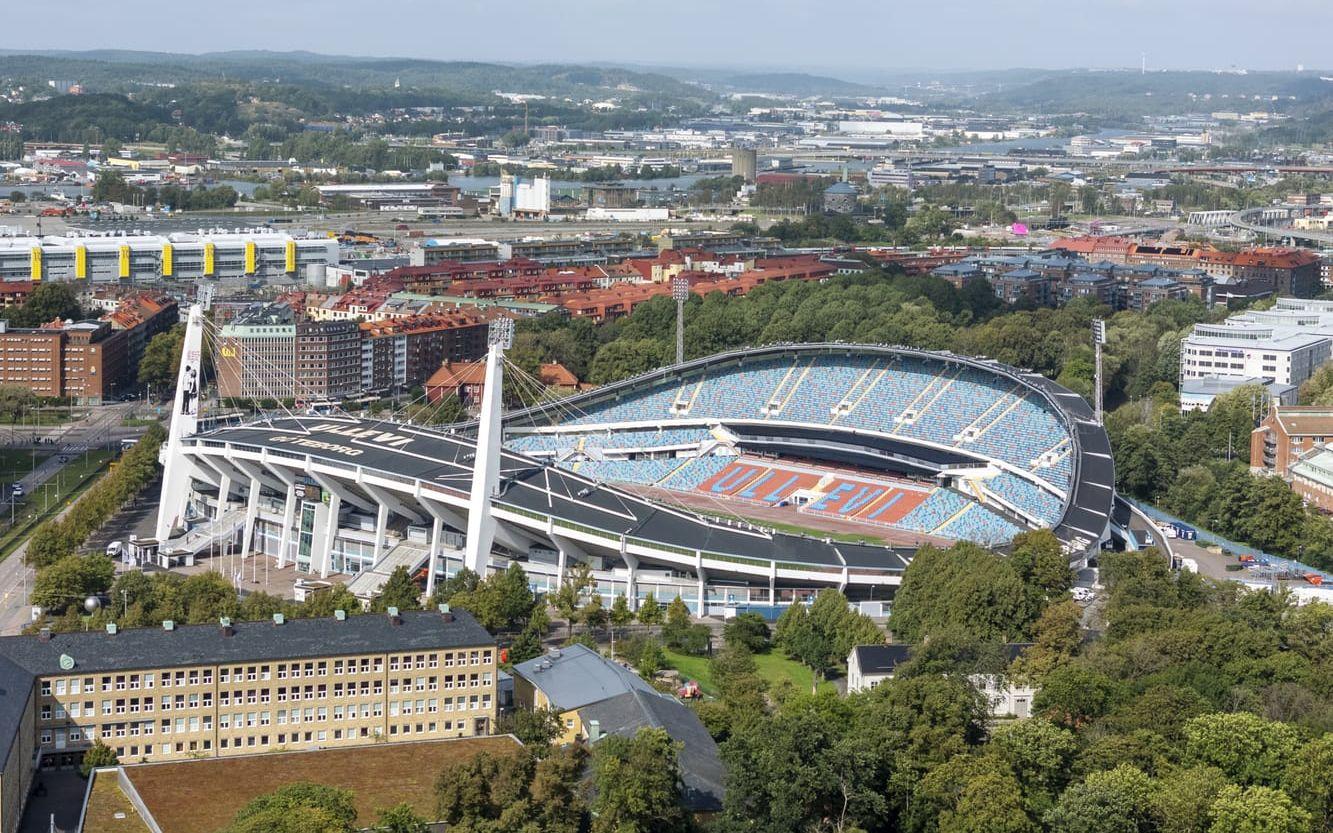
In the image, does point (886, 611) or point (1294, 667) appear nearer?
point (1294, 667)

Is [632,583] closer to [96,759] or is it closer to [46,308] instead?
[96,759]

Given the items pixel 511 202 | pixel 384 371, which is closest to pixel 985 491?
pixel 384 371

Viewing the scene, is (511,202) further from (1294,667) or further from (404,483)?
(1294,667)

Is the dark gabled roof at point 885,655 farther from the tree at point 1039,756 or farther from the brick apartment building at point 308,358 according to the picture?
the brick apartment building at point 308,358

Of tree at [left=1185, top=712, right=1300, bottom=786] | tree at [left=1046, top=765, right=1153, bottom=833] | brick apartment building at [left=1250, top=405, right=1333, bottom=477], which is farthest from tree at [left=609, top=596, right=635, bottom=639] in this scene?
brick apartment building at [left=1250, top=405, right=1333, bottom=477]

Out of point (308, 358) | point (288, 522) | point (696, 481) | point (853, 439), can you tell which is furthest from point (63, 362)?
point (853, 439)

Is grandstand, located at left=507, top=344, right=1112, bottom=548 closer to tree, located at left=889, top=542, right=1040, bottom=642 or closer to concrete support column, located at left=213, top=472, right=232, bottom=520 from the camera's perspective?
tree, located at left=889, top=542, right=1040, bottom=642

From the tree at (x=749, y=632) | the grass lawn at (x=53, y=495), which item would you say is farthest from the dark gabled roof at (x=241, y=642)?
the grass lawn at (x=53, y=495)
